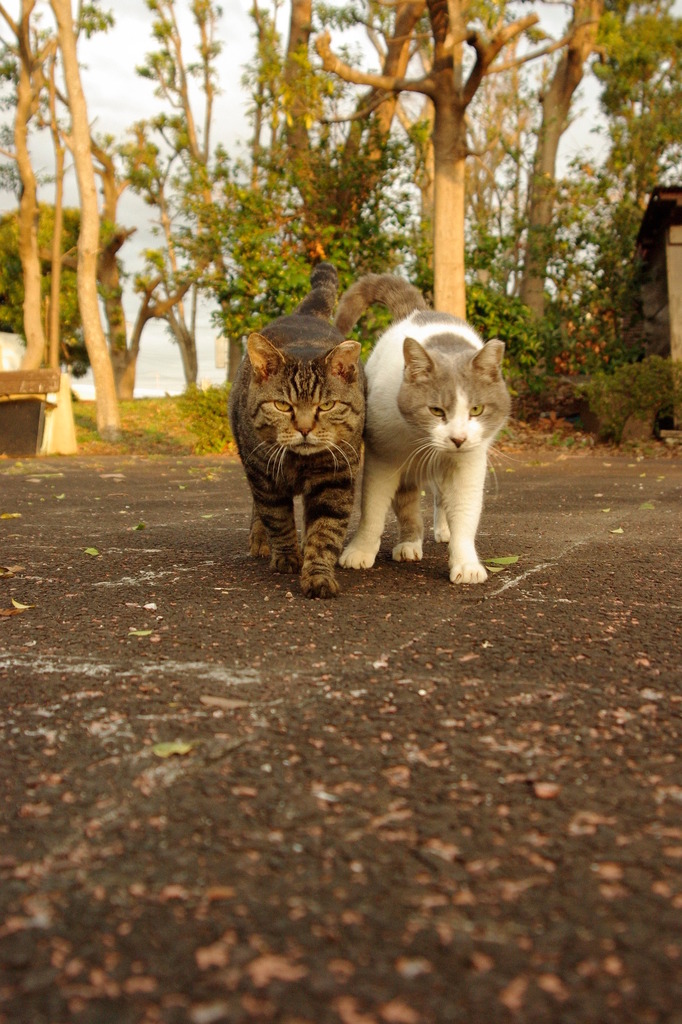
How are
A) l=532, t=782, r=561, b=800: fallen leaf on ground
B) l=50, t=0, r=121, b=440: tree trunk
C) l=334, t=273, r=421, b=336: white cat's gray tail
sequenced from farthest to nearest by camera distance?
l=50, t=0, r=121, b=440: tree trunk < l=334, t=273, r=421, b=336: white cat's gray tail < l=532, t=782, r=561, b=800: fallen leaf on ground

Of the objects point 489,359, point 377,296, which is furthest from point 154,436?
point 489,359

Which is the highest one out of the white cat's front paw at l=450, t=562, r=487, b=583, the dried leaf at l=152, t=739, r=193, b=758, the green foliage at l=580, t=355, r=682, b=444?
the green foliage at l=580, t=355, r=682, b=444

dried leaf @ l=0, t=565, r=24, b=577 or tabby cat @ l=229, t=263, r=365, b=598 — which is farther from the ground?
tabby cat @ l=229, t=263, r=365, b=598

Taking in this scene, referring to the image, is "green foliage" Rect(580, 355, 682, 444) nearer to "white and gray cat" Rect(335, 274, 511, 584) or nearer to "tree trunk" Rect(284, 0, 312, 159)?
"tree trunk" Rect(284, 0, 312, 159)

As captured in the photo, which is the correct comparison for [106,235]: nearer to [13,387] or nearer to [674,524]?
[13,387]

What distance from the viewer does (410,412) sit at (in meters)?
3.29

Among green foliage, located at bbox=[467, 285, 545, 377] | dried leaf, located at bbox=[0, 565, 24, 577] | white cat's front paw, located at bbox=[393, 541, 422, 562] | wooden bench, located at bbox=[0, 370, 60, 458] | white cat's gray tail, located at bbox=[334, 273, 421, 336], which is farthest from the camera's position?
green foliage, located at bbox=[467, 285, 545, 377]

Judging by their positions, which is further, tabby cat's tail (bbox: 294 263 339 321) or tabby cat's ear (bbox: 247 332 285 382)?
tabby cat's tail (bbox: 294 263 339 321)

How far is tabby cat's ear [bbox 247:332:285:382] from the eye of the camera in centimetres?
313

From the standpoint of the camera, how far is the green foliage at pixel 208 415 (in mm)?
11117

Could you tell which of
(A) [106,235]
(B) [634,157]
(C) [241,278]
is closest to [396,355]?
(C) [241,278]

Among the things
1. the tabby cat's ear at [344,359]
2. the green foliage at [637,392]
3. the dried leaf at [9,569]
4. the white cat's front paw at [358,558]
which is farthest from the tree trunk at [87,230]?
the tabby cat's ear at [344,359]

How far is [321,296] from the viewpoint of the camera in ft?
14.1

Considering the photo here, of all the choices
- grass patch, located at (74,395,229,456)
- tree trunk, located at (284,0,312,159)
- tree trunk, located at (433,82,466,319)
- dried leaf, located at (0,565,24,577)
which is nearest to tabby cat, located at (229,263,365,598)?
dried leaf, located at (0,565,24,577)
